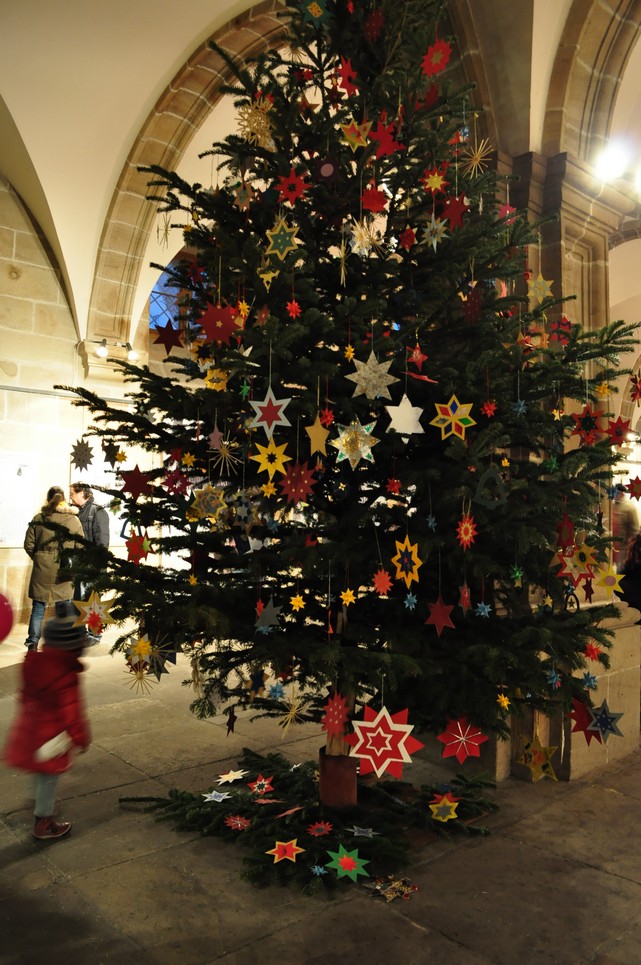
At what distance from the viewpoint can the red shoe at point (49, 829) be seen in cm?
309

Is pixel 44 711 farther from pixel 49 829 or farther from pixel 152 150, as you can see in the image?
pixel 152 150

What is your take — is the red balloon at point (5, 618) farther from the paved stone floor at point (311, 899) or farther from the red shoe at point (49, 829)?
the red shoe at point (49, 829)

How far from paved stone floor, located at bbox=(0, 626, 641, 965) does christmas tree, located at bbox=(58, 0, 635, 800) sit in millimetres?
511

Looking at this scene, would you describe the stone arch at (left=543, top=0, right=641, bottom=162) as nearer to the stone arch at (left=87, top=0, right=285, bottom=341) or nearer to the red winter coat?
the stone arch at (left=87, top=0, right=285, bottom=341)

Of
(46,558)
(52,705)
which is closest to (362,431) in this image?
(52,705)

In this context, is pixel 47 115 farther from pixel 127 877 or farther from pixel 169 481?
pixel 127 877

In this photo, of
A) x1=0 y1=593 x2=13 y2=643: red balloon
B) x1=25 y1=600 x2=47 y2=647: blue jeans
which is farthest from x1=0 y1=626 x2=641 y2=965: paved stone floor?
x1=25 y1=600 x2=47 y2=647: blue jeans

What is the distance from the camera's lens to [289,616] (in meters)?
3.30

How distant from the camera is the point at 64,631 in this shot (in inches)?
116

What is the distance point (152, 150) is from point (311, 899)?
26.2ft

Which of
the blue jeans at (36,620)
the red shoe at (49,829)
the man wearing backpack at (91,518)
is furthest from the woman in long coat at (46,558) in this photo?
the red shoe at (49,829)

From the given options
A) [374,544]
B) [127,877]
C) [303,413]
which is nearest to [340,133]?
[303,413]

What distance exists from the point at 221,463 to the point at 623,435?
1827mm

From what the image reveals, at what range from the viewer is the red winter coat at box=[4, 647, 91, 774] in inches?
114
